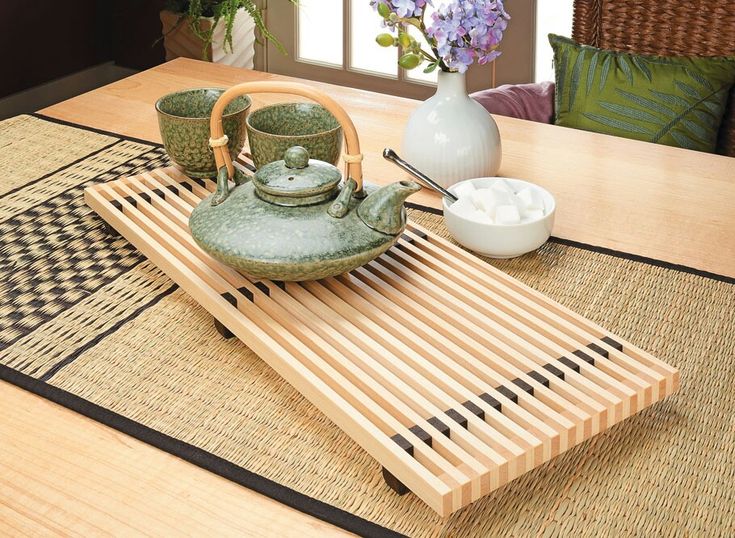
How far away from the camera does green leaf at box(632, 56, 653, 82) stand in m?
1.99

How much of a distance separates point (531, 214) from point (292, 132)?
0.36 metres

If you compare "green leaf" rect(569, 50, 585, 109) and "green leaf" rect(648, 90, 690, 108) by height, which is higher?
"green leaf" rect(569, 50, 585, 109)

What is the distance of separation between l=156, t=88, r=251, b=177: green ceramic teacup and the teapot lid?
25cm

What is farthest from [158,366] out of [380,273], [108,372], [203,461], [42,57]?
[42,57]

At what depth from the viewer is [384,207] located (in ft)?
3.29

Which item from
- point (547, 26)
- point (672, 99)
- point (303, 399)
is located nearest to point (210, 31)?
point (547, 26)

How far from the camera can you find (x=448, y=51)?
126 cm

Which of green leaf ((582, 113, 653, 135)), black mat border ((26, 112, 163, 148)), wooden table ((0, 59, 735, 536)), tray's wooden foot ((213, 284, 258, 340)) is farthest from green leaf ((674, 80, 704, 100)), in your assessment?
tray's wooden foot ((213, 284, 258, 340))

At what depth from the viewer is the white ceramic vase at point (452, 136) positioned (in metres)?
1.35

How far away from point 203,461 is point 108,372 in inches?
7.9

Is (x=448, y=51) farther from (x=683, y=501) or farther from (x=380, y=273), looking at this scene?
(x=683, y=501)

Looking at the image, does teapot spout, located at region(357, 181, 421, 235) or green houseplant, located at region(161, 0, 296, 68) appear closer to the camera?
teapot spout, located at region(357, 181, 421, 235)

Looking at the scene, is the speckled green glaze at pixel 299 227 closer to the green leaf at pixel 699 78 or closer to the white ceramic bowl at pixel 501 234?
the white ceramic bowl at pixel 501 234

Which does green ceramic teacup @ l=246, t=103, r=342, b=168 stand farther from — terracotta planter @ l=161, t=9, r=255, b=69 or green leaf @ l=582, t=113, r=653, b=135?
terracotta planter @ l=161, t=9, r=255, b=69
